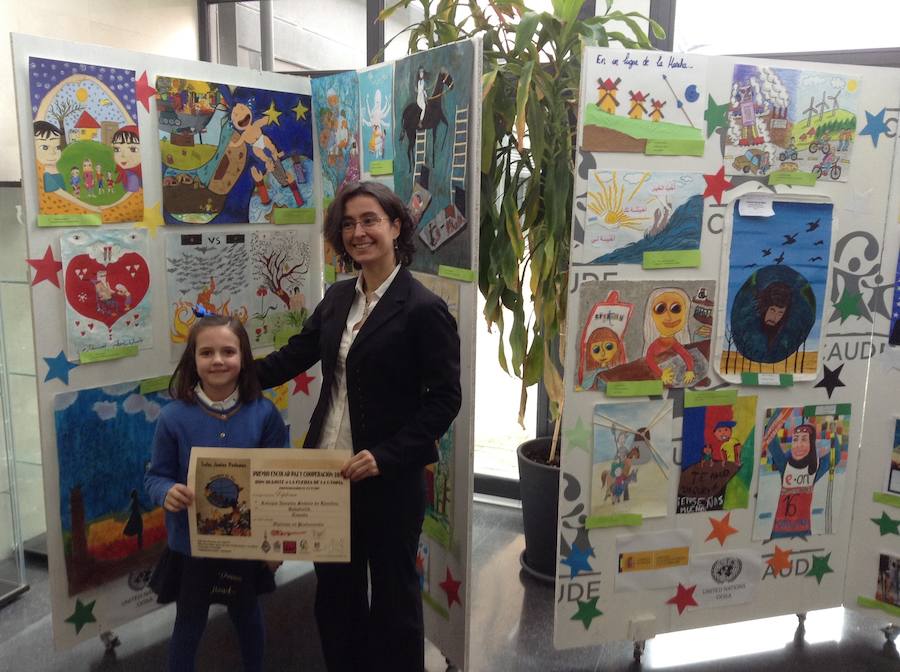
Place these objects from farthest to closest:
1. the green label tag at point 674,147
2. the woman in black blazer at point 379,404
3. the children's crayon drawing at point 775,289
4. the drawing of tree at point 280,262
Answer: the drawing of tree at point 280,262 → the children's crayon drawing at point 775,289 → the green label tag at point 674,147 → the woman in black blazer at point 379,404

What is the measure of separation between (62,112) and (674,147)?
1665mm

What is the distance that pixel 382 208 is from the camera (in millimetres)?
1780

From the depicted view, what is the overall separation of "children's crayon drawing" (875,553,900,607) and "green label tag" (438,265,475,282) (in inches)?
63.3

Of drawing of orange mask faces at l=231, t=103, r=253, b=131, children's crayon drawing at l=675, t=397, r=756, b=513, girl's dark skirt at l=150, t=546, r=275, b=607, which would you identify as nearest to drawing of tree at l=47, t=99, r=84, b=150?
drawing of orange mask faces at l=231, t=103, r=253, b=131

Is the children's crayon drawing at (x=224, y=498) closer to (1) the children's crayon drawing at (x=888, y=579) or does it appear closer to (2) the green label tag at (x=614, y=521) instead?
(2) the green label tag at (x=614, y=521)

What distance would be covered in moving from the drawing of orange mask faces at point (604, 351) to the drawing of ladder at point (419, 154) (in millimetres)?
696

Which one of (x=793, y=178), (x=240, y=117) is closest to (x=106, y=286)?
(x=240, y=117)

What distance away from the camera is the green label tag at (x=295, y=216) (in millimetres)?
2586

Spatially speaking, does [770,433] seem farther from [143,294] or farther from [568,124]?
[143,294]

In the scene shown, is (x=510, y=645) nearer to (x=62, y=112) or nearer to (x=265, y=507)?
(x=265, y=507)

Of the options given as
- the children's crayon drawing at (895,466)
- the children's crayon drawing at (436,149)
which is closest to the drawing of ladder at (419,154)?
the children's crayon drawing at (436,149)

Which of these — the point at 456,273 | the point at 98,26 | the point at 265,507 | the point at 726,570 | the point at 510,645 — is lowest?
the point at 510,645

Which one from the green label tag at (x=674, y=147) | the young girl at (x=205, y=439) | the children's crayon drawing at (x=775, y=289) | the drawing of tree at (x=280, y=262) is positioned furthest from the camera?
the drawing of tree at (x=280, y=262)

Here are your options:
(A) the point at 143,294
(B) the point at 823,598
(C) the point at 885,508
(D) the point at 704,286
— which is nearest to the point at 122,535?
(A) the point at 143,294
